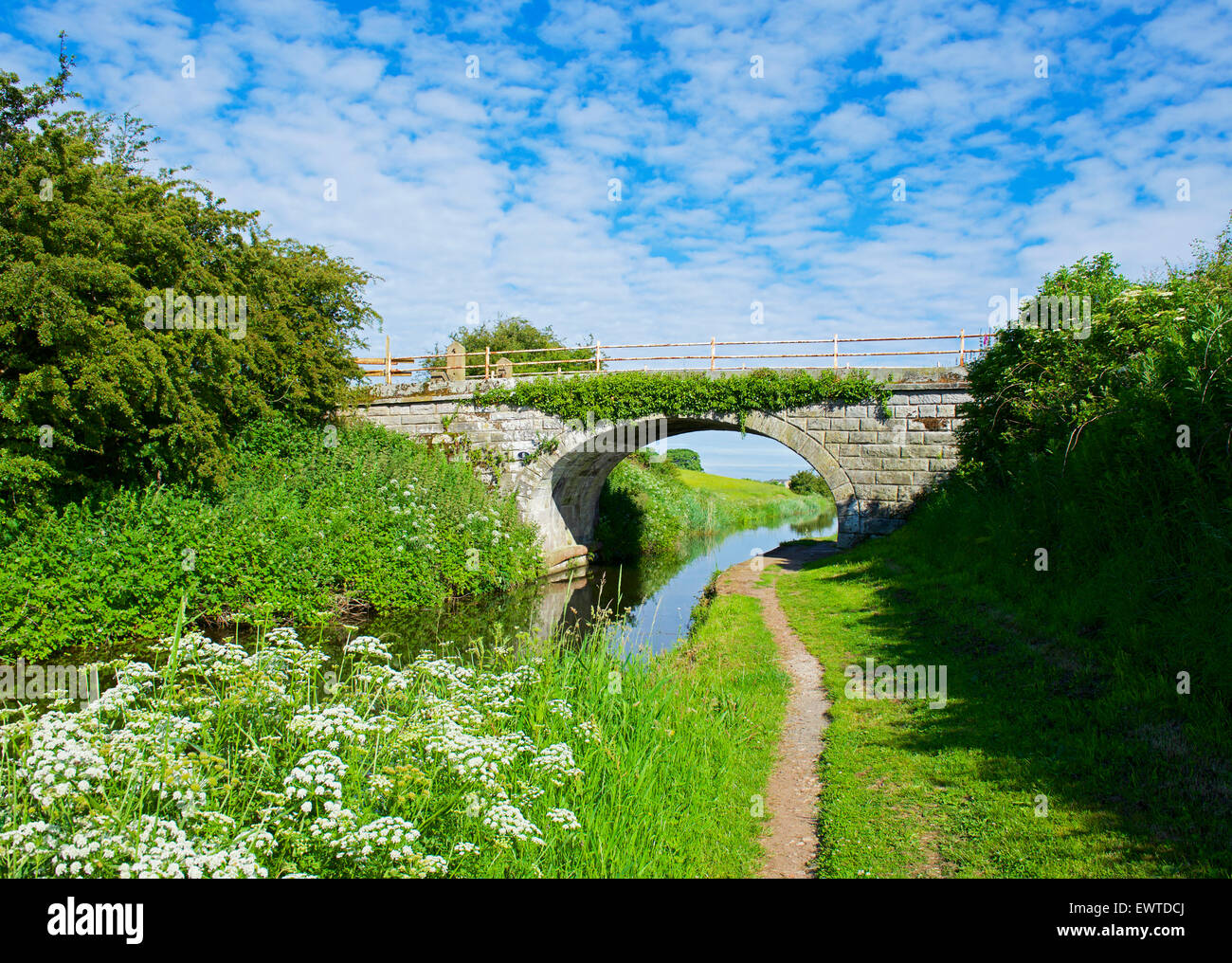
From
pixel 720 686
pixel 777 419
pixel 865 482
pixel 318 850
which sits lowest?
pixel 720 686

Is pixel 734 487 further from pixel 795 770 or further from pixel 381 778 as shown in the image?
pixel 381 778

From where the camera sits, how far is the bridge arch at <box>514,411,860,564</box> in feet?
61.5

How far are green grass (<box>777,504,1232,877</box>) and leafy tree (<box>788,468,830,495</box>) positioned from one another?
63297 millimetres

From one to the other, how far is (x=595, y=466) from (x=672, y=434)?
2.73 m

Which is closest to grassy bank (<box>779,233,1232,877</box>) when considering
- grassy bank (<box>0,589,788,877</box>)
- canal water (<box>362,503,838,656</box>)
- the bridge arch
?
grassy bank (<box>0,589,788,877</box>)

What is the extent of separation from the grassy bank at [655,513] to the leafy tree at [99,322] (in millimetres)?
14623

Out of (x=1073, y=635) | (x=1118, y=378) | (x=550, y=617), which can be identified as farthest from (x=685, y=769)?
(x=550, y=617)

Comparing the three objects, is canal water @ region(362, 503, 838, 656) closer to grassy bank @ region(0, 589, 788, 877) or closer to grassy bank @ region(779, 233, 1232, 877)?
grassy bank @ region(0, 589, 788, 877)

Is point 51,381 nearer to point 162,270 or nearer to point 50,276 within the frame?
point 50,276

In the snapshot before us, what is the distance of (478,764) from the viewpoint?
4.21 meters

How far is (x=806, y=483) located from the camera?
72375mm

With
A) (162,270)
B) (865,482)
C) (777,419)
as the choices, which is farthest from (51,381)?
(865,482)

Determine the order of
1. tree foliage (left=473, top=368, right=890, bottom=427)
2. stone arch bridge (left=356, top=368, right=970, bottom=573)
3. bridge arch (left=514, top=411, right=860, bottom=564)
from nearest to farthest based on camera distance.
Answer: stone arch bridge (left=356, top=368, right=970, bottom=573), tree foliage (left=473, top=368, right=890, bottom=427), bridge arch (left=514, top=411, right=860, bottom=564)

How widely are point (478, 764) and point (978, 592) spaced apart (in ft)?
25.4
